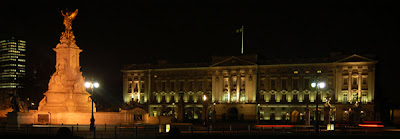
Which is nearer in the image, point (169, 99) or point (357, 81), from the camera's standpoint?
point (357, 81)

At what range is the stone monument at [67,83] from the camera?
1874 inches

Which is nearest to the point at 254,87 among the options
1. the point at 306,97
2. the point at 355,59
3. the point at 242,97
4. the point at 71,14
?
the point at 242,97

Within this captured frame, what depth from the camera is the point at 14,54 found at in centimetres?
16762

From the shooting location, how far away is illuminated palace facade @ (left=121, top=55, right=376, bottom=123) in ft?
298

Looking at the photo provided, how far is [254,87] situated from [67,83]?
2188 inches

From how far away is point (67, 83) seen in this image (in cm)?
4856

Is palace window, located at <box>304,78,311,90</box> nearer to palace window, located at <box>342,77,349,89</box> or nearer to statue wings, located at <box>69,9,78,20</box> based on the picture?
palace window, located at <box>342,77,349,89</box>

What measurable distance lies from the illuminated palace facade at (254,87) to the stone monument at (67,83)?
3787cm

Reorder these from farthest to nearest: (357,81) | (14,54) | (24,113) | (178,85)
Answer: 1. (14,54)
2. (178,85)
3. (357,81)
4. (24,113)

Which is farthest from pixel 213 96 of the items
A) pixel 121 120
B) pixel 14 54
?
pixel 14 54

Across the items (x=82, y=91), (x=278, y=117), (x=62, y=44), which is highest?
(x=62, y=44)

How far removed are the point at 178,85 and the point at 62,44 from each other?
57.6 metres

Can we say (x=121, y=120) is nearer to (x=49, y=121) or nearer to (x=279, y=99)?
(x=49, y=121)

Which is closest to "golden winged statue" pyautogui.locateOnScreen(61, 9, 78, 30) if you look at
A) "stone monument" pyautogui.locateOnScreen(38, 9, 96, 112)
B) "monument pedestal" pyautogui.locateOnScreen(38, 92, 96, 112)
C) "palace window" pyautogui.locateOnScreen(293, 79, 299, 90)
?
"stone monument" pyautogui.locateOnScreen(38, 9, 96, 112)
